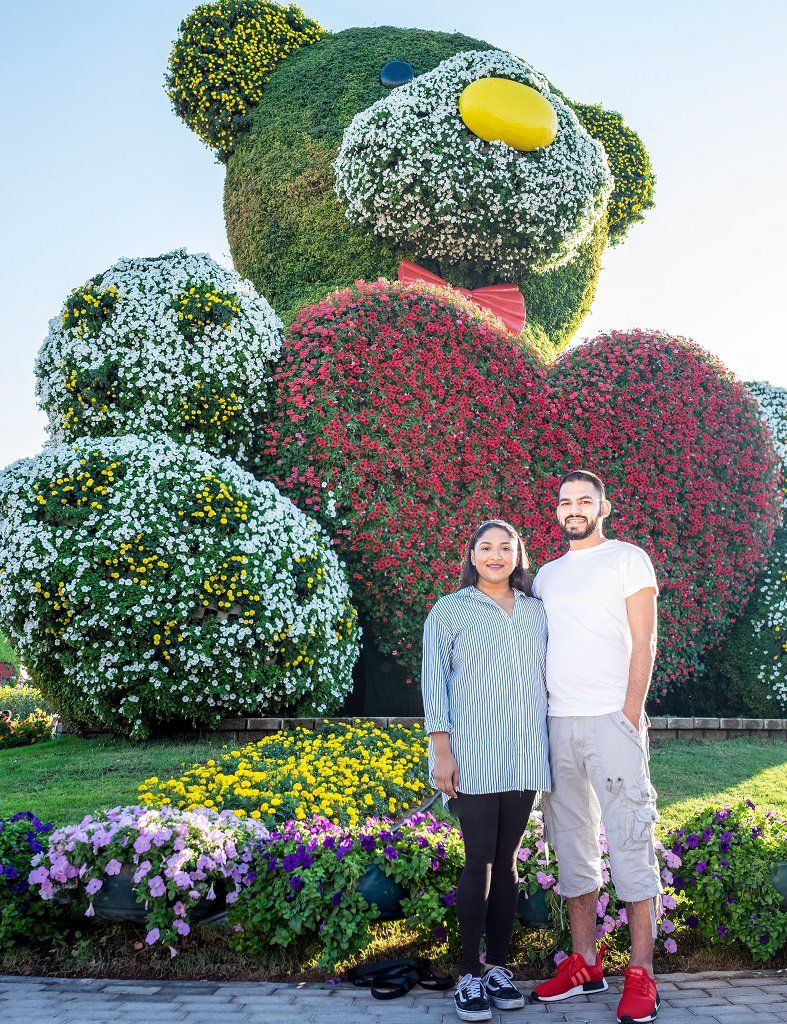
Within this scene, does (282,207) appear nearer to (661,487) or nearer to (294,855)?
(661,487)

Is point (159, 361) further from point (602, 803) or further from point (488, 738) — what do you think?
point (602, 803)

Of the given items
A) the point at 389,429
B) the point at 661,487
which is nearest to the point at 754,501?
the point at 661,487

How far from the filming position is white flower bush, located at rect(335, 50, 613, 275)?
844 centimetres

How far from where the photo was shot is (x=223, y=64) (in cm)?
998

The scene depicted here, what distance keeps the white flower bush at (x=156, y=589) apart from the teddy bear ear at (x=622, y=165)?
652 cm

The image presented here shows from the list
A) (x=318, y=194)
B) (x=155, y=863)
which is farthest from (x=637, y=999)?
(x=318, y=194)

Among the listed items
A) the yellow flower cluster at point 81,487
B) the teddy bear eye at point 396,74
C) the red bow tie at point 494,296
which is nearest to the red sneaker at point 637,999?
the yellow flower cluster at point 81,487

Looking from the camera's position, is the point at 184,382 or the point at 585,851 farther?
the point at 184,382

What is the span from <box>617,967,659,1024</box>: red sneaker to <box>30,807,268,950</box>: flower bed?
1443 millimetres

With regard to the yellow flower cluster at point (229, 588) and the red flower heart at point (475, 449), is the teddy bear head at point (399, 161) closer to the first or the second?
the red flower heart at point (475, 449)

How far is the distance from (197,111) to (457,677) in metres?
8.85

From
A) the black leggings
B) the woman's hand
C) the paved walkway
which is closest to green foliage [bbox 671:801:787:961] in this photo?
the paved walkway

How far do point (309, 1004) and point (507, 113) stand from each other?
7.58 m

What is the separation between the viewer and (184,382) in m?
7.34
